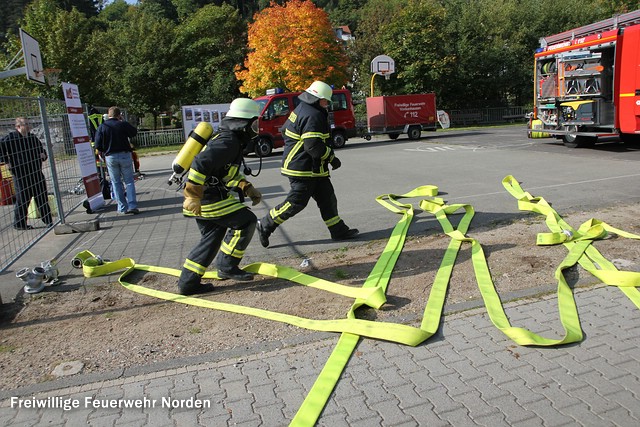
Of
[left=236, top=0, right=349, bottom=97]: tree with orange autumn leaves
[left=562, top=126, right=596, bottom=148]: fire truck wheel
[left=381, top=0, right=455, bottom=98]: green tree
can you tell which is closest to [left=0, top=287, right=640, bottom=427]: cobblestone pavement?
[left=562, top=126, right=596, bottom=148]: fire truck wheel

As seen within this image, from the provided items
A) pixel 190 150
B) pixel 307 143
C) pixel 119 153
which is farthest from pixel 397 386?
pixel 119 153

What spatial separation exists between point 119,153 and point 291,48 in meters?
20.7

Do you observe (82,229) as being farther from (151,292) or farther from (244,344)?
(244,344)

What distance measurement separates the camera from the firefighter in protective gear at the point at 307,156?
5.91m

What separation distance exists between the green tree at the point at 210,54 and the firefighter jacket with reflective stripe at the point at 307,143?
30462 millimetres

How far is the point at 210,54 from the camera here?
127 feet

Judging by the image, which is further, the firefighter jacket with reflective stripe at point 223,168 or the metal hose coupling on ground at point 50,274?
the metal hose coupling on ground at point 50,274

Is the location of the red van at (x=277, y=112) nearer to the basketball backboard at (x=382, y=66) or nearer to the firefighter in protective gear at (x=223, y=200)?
the basketball backboard at (x=382, y=66)

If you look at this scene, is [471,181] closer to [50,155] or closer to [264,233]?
[264,233]

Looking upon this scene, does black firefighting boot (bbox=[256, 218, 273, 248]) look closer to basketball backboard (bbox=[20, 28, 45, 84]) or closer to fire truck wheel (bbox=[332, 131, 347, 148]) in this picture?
basketball backboard (bbox=[20, 28, 45, 84])

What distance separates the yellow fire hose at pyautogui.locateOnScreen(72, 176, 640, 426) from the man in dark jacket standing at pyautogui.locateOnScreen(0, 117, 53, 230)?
2108 mm

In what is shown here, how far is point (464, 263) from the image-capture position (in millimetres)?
5332

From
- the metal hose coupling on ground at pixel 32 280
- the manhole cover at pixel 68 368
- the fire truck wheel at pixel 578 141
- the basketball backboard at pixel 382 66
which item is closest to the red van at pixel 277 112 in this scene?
the basketball backboard at pixel 382 66

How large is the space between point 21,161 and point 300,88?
21846mm
